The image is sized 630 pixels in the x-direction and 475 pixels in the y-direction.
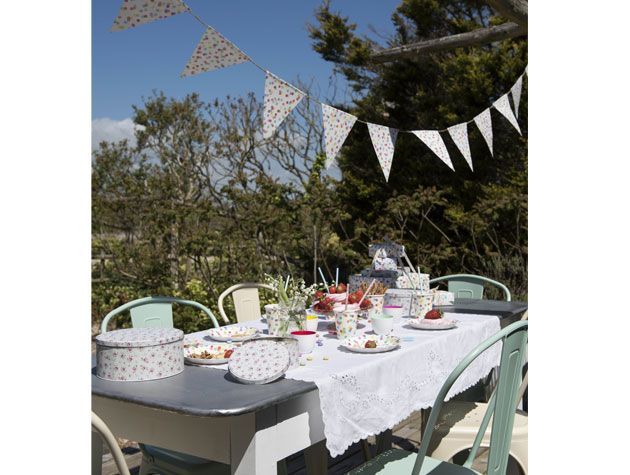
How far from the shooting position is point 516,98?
4188mm

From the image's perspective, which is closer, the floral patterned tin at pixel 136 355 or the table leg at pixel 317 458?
the floral patterned tin at pixel 136 355

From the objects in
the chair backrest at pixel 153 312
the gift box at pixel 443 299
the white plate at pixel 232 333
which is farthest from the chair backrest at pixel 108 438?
the gift box at pixel 443 299

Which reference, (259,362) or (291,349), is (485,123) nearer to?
(291,349)

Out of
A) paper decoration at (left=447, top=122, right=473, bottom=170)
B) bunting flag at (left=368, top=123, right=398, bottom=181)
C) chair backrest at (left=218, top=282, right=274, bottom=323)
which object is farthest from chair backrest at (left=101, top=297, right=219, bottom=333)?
paper decoration at (left=447, top=122, right=473, bottom=170)

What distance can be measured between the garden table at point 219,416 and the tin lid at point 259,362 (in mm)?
21

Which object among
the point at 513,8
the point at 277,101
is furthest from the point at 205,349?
the point at 513,8

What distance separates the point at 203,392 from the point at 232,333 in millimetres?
717

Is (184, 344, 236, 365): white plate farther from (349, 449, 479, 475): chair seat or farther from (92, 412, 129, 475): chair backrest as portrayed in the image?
(92, 412, 129, 475): chair backrest

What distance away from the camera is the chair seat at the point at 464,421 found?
75.1 inches

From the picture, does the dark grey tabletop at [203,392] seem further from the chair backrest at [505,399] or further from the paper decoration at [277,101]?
the paper decoration at [277,101]

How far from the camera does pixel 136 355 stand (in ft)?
4.82

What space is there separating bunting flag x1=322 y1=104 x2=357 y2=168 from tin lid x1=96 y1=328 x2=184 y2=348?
1693 mm
